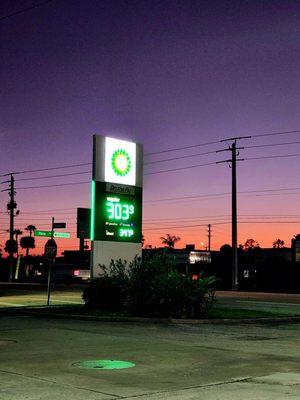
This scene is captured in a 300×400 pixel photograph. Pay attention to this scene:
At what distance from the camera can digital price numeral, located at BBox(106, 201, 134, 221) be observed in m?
23.8

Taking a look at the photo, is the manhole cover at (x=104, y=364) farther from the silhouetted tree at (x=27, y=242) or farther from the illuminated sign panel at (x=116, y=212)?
the silhouetted tree at (x=27, y=242)

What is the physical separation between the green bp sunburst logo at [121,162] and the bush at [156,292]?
164 inches

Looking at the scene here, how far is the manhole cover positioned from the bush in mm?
8627

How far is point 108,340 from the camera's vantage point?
13594mm

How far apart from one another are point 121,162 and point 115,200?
1.57 metres

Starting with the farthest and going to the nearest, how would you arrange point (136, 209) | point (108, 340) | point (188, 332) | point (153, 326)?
point (136, 209) → point (153, 326) → point (188, 332) → point (108, 340)

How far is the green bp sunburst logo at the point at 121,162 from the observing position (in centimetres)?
2430

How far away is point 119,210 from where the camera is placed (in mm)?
24172

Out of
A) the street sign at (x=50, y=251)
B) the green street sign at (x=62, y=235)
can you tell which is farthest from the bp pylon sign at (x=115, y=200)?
the green street sign at (x=62, y=235)

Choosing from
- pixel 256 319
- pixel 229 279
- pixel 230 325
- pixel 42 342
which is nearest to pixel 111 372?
pixel 42 342

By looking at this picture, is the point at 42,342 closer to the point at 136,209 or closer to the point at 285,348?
the point at 285,348

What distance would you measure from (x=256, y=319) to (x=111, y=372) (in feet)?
35.5

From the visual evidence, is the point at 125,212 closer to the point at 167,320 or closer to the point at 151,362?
the point at 167,320

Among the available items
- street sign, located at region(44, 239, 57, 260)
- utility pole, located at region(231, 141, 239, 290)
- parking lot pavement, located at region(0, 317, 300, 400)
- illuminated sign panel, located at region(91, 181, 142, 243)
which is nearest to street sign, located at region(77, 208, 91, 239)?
street sign, located at region(44, 239, 57, 260)
